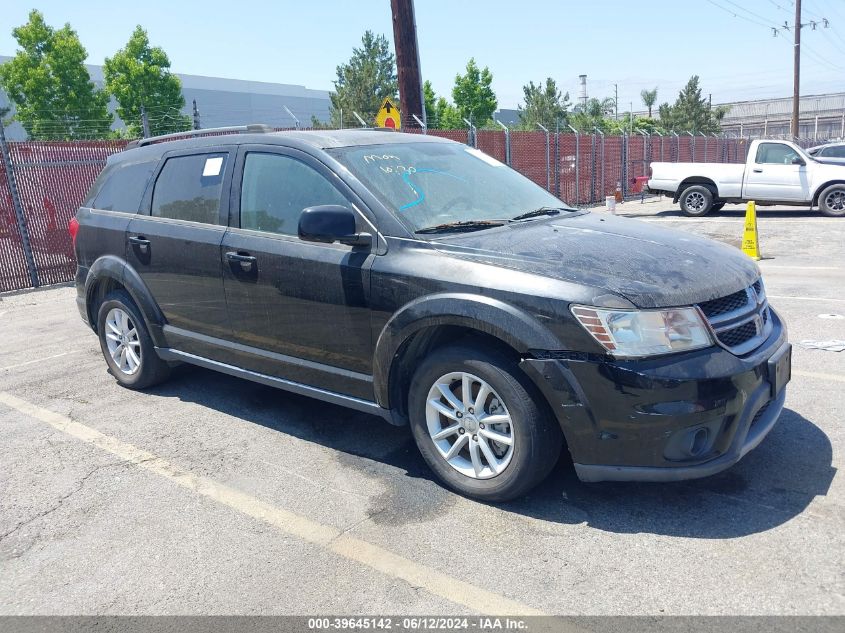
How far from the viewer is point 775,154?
17.0 meters

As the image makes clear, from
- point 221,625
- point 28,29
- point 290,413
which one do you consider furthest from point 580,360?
point 28,29

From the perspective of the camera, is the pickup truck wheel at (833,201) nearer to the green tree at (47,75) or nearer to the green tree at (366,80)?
the green tree at (47,75)

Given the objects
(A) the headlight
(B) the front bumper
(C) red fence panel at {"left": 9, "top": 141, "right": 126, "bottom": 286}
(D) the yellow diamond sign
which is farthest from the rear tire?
(D) the yellow diamond sign

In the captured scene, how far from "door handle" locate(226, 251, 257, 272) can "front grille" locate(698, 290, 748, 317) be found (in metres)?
2.58

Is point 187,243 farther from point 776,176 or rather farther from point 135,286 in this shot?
point 776,176

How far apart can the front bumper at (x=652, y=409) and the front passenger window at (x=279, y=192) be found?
172 cm

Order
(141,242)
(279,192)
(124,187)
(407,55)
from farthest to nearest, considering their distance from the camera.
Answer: (407,55) < (124,187) < (141,242) < (279,192)

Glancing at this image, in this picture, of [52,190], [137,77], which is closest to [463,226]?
[52,190]

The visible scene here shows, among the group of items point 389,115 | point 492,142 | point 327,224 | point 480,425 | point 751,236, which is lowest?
point 751,236

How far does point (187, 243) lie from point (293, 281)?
42.3 inches

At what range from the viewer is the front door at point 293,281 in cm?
398

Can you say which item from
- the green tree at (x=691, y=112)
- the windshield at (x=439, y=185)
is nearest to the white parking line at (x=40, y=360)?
the windshield at (x=439, y=185)

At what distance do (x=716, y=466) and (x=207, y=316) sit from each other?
3232 millimetres

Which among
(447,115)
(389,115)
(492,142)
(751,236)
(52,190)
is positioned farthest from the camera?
(447,115)
